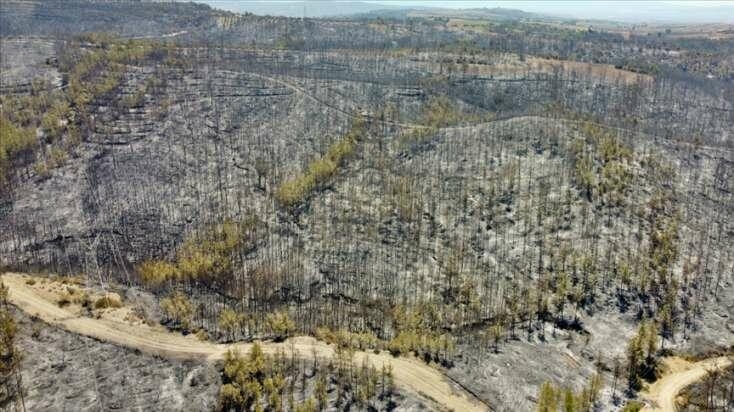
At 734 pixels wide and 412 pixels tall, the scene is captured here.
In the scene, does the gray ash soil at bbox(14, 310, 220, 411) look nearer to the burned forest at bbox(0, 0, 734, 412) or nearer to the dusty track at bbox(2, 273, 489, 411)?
the burned forest at bbox(0, 0, 734, 412)

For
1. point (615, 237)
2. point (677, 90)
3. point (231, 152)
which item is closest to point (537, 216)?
point (615, 237)

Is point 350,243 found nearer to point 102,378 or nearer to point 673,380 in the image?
point 102,378

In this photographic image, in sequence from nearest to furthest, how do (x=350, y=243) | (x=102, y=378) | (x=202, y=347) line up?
(x=102, y=378) → (x=202, y=347) → (x=350, y=243)

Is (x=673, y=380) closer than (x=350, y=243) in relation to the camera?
Yes

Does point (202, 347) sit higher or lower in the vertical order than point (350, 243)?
lower

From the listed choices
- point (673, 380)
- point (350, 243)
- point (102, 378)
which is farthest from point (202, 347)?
point (673, 380)

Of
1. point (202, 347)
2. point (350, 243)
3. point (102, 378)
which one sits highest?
point (350, 243)

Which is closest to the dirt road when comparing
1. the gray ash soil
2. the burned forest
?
the burned forest
